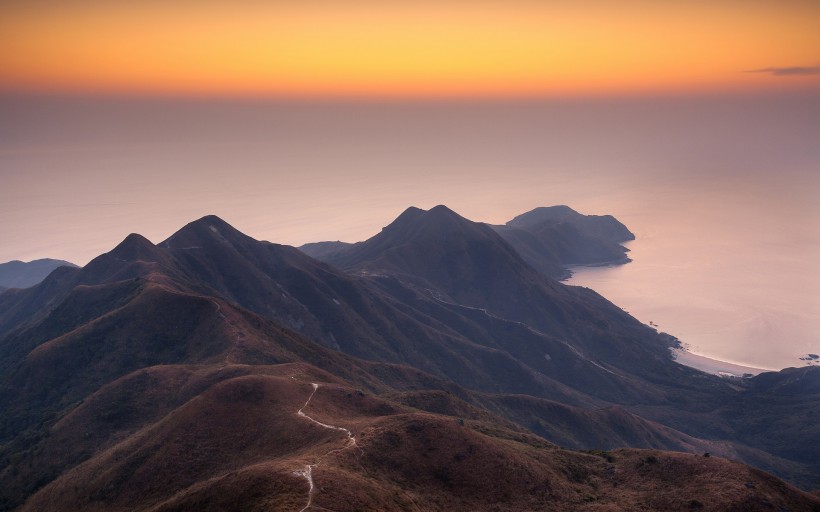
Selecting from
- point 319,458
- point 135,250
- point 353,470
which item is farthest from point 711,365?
point 135,250

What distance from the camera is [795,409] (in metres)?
127

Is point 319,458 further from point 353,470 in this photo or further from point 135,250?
point 135,250

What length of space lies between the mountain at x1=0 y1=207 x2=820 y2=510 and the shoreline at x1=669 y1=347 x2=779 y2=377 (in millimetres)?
4553

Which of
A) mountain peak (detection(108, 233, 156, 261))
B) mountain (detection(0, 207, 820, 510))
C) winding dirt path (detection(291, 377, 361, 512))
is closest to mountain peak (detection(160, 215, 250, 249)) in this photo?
mountain (detection(0, 207, 820, 510))

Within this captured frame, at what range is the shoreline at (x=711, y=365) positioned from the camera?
151375 mm

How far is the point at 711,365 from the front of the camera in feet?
518

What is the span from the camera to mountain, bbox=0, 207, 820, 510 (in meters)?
53.4

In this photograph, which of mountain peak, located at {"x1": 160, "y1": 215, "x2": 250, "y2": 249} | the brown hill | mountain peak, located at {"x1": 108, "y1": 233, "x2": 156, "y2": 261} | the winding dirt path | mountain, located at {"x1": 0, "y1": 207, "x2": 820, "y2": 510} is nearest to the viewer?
the winding dirt path

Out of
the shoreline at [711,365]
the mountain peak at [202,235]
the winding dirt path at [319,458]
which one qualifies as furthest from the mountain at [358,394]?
the shoreline at [711,365]

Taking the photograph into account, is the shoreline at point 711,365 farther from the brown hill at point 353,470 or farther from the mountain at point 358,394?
the brown hill at point 353,470

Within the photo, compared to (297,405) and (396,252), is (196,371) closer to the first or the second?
(297,405)

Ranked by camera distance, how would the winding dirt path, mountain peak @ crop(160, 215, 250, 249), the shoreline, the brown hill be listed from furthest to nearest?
the shoreline
mountain peak @ crop(160, 215, 250, 249)
the brown hill
the winding dirt path

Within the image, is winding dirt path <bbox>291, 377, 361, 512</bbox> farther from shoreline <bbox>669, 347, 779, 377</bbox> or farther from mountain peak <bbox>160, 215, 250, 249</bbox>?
shoreline <bbox>669, 347, 779, 377</bbox>

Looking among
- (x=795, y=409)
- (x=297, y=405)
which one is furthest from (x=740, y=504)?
(x=795, y=409)
